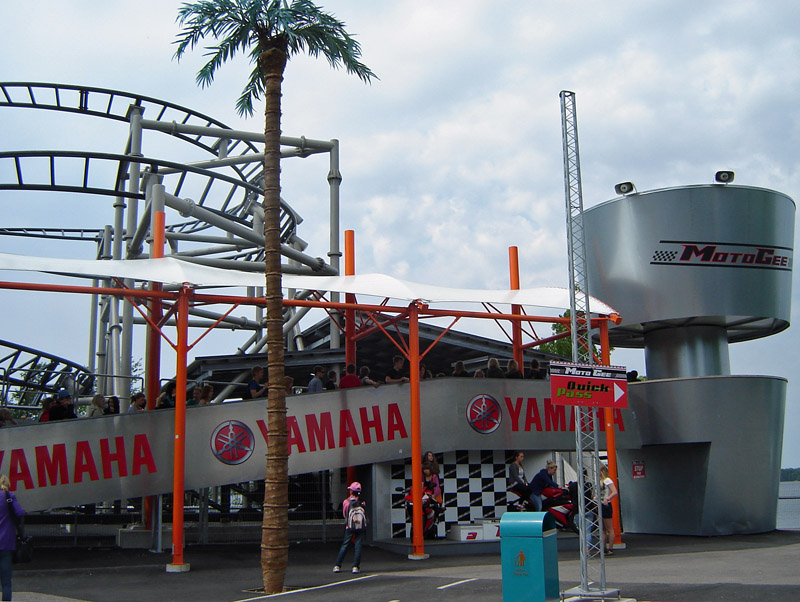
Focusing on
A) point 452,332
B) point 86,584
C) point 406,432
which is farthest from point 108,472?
point 452,332

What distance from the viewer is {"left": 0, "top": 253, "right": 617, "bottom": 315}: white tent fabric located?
50.8 feet

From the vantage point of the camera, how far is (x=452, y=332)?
24656mm

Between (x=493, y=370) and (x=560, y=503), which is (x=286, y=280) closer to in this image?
(x=493, y=370)

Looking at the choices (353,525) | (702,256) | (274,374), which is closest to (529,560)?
(353,525)

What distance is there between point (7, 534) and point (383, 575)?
6.03 metres

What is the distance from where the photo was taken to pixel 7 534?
11109mm

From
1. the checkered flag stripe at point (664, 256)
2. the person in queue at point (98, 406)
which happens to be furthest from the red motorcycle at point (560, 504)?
the person in queue at point (98, 406)

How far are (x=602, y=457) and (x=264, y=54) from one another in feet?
50.7

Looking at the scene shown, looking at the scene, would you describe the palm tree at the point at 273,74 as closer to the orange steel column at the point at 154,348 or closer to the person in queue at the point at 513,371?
the orange steel column at the point at 154,348

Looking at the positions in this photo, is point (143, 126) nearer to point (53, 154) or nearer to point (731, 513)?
point (53, 154)

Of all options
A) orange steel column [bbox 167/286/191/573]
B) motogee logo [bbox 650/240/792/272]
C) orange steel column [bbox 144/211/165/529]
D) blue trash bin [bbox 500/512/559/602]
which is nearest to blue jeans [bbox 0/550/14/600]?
orange steel column [bbox 167/286/191/573]

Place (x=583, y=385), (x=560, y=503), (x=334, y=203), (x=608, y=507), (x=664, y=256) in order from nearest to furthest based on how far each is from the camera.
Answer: (x=583, y=385) → (x=608, y=507) → (x=560, y=503) → (x=664, y=256) → (x=334, y=203)

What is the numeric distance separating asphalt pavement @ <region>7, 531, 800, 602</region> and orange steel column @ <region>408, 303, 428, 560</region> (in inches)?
16.4

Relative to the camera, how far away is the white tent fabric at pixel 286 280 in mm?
15469
